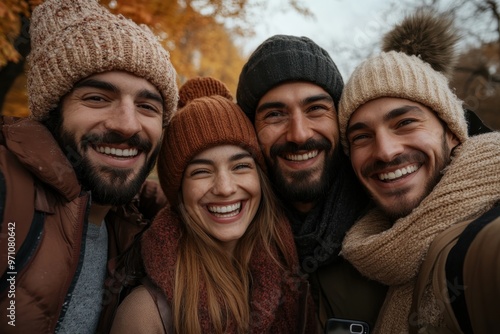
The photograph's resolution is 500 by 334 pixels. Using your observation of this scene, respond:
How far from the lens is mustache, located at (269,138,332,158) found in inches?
108

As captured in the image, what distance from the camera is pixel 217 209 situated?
2.59 m

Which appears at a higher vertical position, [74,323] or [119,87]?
[119,87]

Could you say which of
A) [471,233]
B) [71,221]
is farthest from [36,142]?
[471,233]

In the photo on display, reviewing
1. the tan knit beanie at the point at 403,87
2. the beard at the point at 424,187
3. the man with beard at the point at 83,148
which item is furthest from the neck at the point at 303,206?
the man with beard at the point at 83,148

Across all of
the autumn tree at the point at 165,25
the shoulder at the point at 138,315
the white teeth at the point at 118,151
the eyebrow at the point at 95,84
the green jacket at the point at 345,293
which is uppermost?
the autumn tree at the point at 165,25

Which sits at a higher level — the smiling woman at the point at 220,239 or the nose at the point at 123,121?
the nose at the point at 123,121

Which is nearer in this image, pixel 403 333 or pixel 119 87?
pixel 403 333

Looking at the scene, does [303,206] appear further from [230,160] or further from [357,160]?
[230,160]

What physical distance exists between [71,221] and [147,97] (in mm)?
946

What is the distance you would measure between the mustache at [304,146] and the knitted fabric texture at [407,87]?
0.28m

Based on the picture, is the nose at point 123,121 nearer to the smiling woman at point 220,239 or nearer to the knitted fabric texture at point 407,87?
the smiling woman at point 220,239

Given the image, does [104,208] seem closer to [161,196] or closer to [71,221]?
[71,221]

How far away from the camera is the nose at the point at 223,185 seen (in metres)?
2.51

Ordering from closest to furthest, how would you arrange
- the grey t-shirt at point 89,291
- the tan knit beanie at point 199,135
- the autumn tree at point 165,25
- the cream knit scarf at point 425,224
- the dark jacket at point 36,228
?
the dark jacket at point 36,228
the cream knit scarf at point 425,224
the grey t-shirt at point 89,291
the tan knit beanie at point 199,135
the autumn tree at point 165,25
